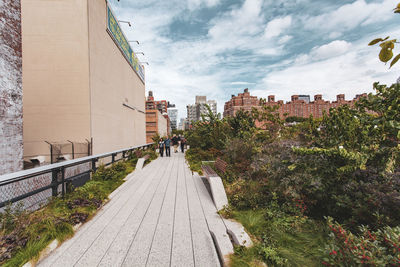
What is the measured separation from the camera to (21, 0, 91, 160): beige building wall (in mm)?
8867

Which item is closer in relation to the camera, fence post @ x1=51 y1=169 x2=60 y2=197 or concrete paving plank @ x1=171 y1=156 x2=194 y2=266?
concrete paving plank @ x1=171 y1=156 x2=194 y2=266

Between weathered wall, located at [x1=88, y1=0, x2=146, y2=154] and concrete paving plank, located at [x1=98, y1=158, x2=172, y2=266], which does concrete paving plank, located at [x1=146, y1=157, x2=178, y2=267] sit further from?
weathered wall, located at [x1=88, y1=0, x2=146, y2=154]

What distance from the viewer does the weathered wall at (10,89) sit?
4.90 metres

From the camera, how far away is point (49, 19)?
8953mm

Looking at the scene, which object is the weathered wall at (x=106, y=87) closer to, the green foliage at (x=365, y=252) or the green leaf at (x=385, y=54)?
the green foliage at (x=365, y=252)

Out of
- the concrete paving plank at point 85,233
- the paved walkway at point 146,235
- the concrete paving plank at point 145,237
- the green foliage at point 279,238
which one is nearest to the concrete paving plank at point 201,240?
the paved walkway at point 146,235

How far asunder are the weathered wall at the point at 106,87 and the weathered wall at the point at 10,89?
3.79 metres

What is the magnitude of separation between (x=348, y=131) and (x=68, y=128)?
1148 cm

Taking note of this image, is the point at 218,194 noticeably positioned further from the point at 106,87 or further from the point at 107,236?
the point at 106,87

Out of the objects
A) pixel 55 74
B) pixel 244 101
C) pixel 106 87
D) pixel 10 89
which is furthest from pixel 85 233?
pixel 244 101

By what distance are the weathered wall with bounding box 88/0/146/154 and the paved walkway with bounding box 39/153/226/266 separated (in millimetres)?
6925

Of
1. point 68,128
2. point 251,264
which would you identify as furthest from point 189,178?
point 68,128

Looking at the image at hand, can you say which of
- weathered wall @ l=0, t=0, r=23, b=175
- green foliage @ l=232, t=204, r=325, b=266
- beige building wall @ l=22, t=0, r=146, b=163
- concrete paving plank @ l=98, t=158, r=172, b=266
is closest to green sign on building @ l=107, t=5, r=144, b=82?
beige building wall @ l=22, t=0, r=146, b=163

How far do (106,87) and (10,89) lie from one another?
6154 millimetres
